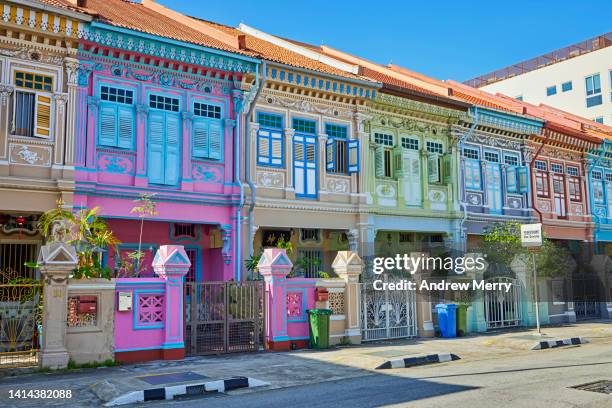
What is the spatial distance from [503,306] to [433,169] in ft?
16.6

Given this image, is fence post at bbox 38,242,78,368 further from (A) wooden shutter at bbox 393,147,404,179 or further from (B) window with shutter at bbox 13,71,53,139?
(A) wooden shutter at bbox 393,147,404,179

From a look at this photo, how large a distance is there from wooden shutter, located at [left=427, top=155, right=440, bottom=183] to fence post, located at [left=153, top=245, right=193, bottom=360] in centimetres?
→ 1090

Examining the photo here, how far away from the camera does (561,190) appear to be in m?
25.6

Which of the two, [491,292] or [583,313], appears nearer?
[491,292]

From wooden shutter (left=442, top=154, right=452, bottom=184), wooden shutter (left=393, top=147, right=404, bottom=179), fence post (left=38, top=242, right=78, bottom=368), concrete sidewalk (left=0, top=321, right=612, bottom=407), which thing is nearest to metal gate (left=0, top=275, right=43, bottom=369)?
fence post (left=38, top=242, right=78, bottom=368)

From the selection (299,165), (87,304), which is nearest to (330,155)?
(299,165)

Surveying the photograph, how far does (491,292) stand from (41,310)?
12.5 meters

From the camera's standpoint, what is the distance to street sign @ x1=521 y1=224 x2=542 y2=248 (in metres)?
16.7

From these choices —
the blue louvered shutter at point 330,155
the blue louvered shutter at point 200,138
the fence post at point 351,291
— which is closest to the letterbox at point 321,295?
the fence post at point 351,291

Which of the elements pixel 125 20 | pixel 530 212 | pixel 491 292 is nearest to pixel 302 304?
A: pixel 491 292

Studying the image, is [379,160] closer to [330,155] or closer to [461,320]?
[330,155]

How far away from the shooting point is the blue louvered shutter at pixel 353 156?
19.0 metres

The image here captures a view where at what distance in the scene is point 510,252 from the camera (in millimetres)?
20375

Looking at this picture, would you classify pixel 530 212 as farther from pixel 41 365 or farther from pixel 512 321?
pixel 41 365
